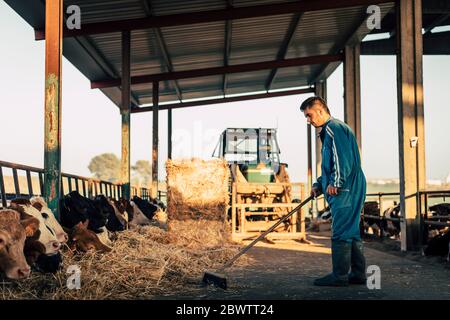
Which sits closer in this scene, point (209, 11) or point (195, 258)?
point (195, 258)

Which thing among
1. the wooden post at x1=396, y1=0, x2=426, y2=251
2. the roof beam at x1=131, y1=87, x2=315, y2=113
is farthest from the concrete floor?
the roof beam at x1=131, y1=87, x2=315, y2=113

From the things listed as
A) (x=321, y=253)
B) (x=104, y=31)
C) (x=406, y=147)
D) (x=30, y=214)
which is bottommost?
(x=321, y=253)

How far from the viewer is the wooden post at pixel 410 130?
9633 millimetres

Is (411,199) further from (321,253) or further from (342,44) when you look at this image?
(342,44)

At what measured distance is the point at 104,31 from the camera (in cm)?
1200

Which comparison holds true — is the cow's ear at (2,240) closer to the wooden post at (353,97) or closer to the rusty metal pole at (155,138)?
the wooden post at (353,97)

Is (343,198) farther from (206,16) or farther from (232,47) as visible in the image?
(232,47)

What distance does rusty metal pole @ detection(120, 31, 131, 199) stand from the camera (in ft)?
41.9

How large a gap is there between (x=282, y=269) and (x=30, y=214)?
3120 mm

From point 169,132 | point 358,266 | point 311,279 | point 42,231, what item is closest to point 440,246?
point 311,279

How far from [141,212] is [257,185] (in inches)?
122

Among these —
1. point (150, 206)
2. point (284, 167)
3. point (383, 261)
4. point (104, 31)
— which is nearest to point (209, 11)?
point (104, 31)

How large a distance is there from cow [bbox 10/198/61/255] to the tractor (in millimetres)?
5645

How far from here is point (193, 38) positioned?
14.4m
